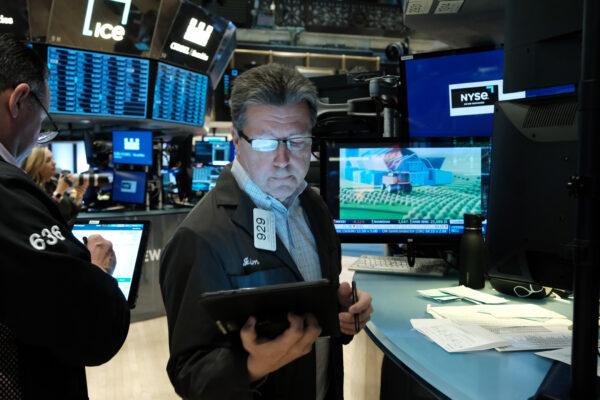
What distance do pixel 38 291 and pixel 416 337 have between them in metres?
0.99

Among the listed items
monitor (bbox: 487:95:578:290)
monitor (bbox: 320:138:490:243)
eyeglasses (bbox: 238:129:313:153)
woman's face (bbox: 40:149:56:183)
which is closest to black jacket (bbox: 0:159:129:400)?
eyeglasses (bbox: 238:129:313:153)

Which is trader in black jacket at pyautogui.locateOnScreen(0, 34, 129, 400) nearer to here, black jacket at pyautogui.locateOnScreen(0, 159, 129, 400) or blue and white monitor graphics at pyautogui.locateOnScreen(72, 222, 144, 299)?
black jacket at pyautogui.locateOnScreen(0, 159, 129, 400)

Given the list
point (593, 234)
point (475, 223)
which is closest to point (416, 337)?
point (593, 234)

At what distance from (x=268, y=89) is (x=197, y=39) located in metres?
4.95

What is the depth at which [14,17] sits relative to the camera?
4625 millimetres

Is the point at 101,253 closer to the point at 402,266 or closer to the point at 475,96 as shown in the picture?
the point at 402,266

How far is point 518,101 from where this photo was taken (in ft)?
4.16

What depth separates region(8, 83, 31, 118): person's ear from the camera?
1.33m

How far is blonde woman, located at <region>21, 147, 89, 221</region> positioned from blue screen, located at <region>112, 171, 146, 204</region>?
0.93 feet

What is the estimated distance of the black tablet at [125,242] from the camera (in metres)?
1.99

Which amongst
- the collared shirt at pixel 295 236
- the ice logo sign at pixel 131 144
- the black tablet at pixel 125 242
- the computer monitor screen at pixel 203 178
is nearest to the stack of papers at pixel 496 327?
the collared shirt at pixel 295 236

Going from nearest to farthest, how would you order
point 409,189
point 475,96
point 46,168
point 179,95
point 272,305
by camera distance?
point 272,305 → point 409,189 → point 475,96 → point 46,168 → point 179,95

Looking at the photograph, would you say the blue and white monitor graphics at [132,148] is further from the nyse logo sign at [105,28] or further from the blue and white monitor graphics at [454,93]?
the blue and white monitor graphics at [454,93]

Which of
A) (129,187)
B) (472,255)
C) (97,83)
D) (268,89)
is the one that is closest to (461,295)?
(472,255)
